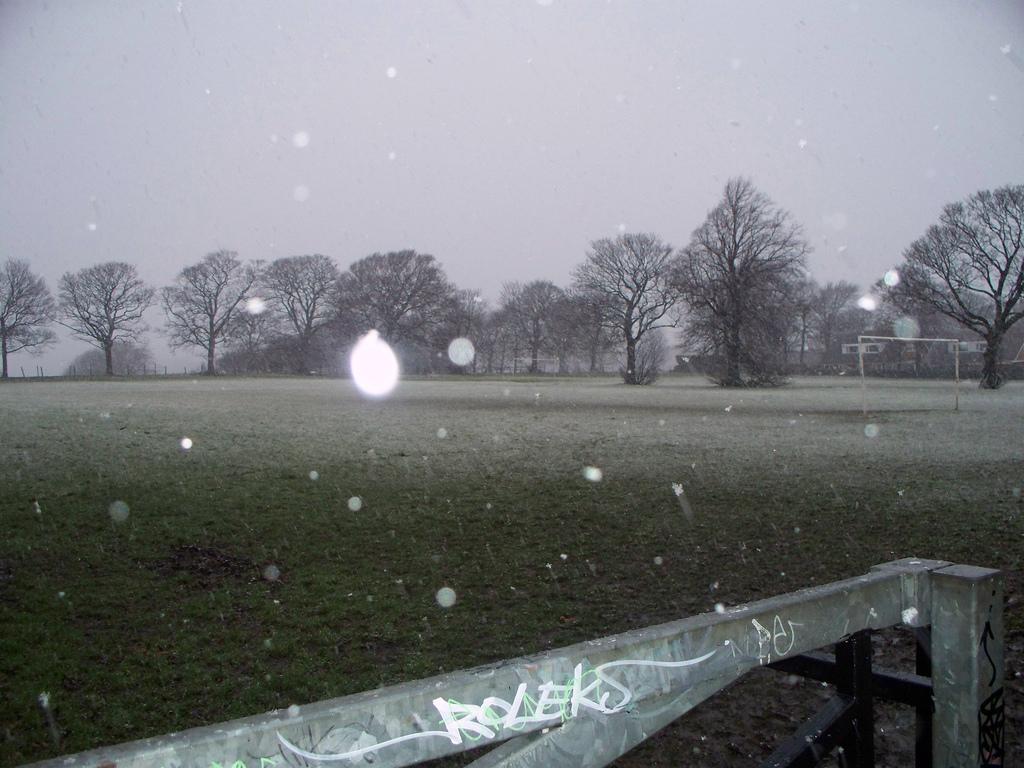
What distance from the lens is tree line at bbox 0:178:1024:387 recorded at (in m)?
40.3

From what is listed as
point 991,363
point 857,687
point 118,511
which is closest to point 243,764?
point 857,687

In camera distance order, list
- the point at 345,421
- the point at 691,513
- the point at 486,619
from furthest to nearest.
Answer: the point at 345,421, the point at 691,513, the point at 486,619

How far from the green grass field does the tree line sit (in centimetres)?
3042

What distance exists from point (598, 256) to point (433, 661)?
→ 49.4 meters

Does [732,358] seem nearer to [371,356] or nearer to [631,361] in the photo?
[631,361]

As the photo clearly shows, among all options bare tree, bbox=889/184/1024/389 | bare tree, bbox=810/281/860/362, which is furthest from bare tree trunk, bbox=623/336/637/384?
bare tree, bbox=810/281/860/362

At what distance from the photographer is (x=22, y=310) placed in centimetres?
5031

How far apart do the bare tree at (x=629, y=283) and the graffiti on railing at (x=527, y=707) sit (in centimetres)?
5014

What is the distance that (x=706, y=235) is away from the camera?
46875mm

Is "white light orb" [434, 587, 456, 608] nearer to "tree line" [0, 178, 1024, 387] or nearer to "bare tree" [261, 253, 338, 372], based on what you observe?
"tree line" [0, 178, 1024, 387]

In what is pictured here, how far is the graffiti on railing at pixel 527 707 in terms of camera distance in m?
1.37

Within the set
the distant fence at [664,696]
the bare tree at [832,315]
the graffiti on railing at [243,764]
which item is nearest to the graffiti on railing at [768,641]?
the distant fence at [664,696]

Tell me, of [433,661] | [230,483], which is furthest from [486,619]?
[230,483]

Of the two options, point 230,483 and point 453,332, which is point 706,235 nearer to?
point 453,332
